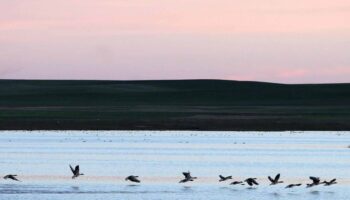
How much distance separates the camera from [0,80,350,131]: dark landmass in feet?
268

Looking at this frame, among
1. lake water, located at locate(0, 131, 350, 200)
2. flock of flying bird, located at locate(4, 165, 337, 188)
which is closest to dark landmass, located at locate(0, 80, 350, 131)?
lake water, located at locate(0, 131, 350, 200)

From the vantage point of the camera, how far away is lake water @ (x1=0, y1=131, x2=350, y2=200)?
3647cm

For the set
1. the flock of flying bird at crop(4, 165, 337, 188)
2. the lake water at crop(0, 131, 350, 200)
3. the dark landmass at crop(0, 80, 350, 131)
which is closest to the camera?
the lake water at crop(0, 131, 350, 200)

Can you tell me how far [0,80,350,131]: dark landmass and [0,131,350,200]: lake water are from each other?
3739 millimetres

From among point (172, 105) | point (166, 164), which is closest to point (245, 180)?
point (166, 164)

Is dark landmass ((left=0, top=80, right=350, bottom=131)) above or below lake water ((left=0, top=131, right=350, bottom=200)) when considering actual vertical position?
above

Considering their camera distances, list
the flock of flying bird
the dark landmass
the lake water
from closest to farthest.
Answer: the lake water < the flock of flying bird < the dark landmass

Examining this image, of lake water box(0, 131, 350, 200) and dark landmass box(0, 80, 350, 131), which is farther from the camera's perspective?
dark landmass box(0, 80, 350, 131)

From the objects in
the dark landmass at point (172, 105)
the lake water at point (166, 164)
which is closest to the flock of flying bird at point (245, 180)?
the lake water at point (166, 164)

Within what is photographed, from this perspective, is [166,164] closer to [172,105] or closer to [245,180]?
[245,180]

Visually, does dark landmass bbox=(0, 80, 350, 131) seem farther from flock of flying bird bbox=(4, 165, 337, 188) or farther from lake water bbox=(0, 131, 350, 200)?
flock of flying bird bbox=(4, 165, 337, 188)

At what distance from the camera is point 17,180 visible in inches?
1540

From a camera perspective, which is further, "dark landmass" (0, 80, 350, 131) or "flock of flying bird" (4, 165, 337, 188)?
"dark landmass" (0, 80, 350, 131)

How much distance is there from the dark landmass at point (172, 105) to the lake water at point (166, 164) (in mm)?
3739
